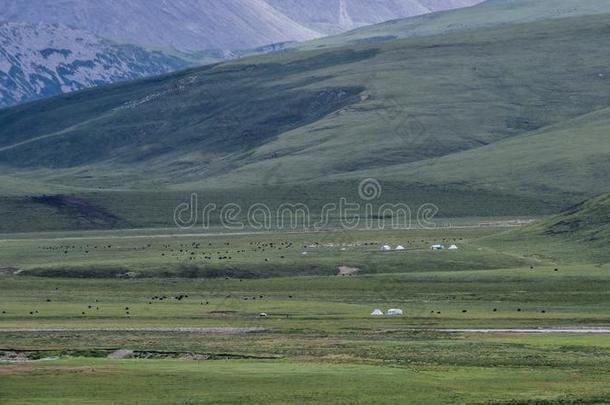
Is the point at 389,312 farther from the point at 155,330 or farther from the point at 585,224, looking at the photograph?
the point at 585,224

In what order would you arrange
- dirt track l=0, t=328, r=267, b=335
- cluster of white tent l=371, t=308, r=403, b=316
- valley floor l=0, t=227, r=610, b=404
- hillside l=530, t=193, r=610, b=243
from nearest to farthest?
valley floor l=0, t=227, r=610, b=404 → dirt track l=0, t=328, r=267, b=335 → cluster of white tent l=371, t=308, r=403, b=316 → hillside l=530, t=193, r=610, b=243

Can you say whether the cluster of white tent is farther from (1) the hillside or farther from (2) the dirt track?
(1) the hillside

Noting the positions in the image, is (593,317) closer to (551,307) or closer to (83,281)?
(551,307)

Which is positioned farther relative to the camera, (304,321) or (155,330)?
(304,321)

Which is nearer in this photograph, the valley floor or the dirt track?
the valley floor

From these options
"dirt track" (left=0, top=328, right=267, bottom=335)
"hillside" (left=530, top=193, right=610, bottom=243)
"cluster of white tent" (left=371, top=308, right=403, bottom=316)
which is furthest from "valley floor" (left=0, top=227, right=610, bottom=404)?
"hillside" (left=530, top=193, right=610, bottom=243)

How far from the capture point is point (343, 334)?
9419cm

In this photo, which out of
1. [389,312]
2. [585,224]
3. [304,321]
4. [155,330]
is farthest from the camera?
[585,224]

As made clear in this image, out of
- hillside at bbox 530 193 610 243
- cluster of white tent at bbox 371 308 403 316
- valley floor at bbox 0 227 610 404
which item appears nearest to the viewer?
valley floor at bbox 0 227 610 404

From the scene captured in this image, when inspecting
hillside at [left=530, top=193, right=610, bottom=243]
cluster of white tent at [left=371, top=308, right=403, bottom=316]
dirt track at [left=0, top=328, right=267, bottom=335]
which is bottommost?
dirt track at [left=0, top=328, right=267, bottom=335]

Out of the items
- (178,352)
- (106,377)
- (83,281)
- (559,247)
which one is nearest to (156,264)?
(83,281)

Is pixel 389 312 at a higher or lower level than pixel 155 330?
higher

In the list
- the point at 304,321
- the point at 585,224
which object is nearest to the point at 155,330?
the point at 304,321

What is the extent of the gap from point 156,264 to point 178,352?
6801cm
